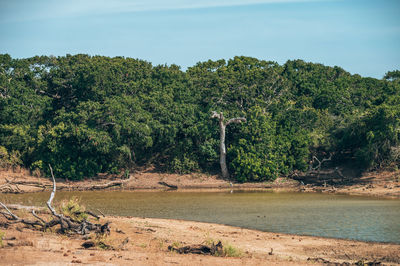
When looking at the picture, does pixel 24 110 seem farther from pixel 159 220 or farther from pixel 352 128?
pixel 352 128

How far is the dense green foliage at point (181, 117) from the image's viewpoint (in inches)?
1289

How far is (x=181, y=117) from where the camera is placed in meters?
35.1

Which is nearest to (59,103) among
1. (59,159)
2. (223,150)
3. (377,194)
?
(59,159)

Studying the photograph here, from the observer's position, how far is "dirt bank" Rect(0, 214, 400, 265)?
11508 mm

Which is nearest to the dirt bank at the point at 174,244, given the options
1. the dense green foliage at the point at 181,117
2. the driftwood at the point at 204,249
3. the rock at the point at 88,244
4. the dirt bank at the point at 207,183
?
the rock at the point at 88,244

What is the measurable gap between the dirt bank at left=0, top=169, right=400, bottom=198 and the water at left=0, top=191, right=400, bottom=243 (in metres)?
2.25

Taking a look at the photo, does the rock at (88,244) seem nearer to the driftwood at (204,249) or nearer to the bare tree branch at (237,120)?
the driftwood at (204,249)

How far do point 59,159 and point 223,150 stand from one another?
11.6 m

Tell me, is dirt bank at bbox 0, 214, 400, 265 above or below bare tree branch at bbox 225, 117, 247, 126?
below

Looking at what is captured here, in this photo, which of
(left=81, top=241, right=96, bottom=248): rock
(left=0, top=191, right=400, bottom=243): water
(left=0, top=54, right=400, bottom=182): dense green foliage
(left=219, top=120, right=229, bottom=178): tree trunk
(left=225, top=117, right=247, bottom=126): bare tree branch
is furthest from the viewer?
(left=219, top=120, right=229, bottom=178): tree trunk

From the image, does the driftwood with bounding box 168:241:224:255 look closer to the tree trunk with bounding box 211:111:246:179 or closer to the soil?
the soil

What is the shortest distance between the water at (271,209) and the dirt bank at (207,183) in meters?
2.25

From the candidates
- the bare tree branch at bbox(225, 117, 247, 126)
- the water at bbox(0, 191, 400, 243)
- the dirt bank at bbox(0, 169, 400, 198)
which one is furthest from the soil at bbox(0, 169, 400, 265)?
the bare tree branch at bbox(225, 117, 247, 126)

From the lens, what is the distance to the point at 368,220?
18578 mm
